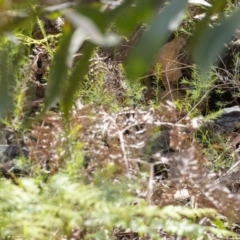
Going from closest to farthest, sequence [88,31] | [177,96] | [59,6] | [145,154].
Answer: [88,31], [59,6], [145,154], [177,96]

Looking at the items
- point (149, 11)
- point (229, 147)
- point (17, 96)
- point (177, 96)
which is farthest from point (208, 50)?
point (177, 96)

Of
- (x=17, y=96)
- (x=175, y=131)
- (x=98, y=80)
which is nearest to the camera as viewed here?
(x=17, y=96)

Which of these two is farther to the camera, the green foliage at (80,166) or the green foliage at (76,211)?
the green foliage at (76,211)

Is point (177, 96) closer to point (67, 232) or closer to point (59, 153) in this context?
point (59, 153)

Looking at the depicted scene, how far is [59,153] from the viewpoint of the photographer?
1479 mm

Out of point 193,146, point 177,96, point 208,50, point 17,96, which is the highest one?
point 208,50

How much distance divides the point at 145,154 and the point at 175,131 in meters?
0.18

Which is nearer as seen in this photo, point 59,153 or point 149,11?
point 149,11

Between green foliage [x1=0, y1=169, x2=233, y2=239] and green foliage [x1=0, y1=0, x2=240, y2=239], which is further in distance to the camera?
green foliage [x1=0, y1=169, x2=233, y2=239]

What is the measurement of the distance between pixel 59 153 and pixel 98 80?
2.66ft

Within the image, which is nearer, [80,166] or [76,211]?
[76,211]

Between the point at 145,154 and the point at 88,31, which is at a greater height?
the point at 88,31

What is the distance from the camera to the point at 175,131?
1524 mm

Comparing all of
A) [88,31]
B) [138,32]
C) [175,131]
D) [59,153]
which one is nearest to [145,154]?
[175,131]
